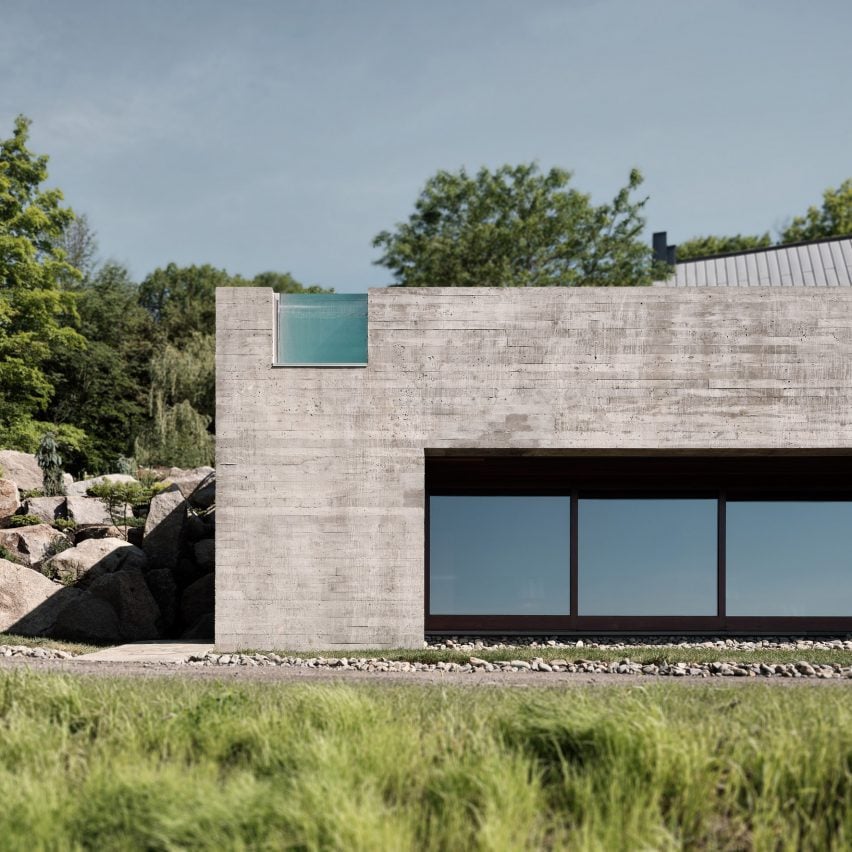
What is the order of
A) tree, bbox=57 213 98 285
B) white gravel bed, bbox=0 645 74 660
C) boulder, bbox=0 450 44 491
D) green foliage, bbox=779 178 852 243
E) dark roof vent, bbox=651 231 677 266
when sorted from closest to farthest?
white gravel bed, bbox=0 645 74 660
boulder, bbox=0 450 44 491
dark roof vent, bbox=651 231 677 266
green foliage, bbox=779 178 852 243
tree, bbox=57 213 98 285

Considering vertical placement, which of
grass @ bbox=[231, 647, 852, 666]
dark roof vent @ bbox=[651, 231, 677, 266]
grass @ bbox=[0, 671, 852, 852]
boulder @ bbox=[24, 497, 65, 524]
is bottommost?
grass @ bbox=[231, 647, 852, 666]

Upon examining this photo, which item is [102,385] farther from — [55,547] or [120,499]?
[55,547]

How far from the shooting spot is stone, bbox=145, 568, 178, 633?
15.1 m

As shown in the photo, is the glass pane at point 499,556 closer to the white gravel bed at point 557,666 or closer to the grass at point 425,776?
the white gravel bed at point 557,666

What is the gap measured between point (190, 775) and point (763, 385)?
9.38 meters

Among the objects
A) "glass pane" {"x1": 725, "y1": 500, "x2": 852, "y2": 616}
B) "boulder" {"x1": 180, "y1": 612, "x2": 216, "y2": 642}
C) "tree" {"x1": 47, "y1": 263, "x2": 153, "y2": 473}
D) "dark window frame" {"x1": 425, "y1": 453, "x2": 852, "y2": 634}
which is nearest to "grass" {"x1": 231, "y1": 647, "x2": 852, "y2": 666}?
"dark window frame" {"x1": 425, "y1": 453, "x2": 852, "y2": 634}

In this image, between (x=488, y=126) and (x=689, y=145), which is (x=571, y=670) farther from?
(x=488, y=126)

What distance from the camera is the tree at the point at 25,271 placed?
27.5 metres

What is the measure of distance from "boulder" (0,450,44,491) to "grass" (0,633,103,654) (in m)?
9.99

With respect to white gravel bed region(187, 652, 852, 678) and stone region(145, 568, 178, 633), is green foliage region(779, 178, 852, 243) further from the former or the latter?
white gravel bed region(187, 652, 852, 678)

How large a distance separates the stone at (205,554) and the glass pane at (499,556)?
4597mm

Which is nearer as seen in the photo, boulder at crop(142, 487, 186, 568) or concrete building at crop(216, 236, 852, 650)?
concrete building at crop(216, 236, 852, 650)

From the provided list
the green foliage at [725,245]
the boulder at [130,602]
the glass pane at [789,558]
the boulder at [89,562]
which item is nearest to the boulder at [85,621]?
the boulder at [130,602]

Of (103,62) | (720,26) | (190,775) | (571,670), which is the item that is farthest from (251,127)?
(190,775)
